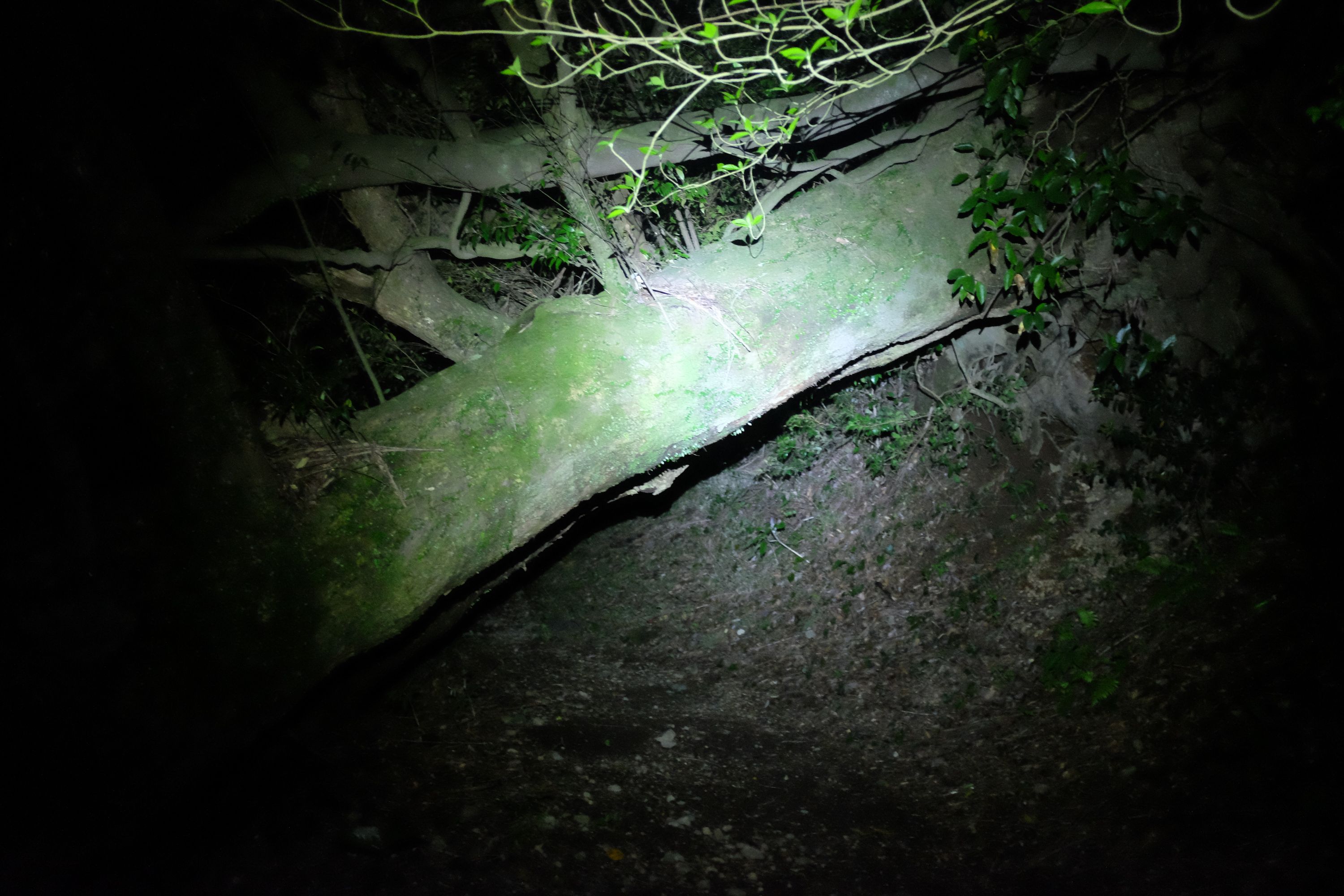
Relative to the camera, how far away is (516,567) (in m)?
3.21

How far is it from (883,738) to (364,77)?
5425 mm

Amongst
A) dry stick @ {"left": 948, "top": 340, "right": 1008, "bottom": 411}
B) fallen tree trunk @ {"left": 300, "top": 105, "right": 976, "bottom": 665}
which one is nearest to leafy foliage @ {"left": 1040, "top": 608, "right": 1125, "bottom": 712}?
dry stick @ {"left": 948, "top": 340, "right": 1008, "bottom": 411}

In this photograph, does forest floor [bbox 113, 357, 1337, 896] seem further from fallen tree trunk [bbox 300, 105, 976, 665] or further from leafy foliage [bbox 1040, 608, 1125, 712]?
fallen tree trunk [bbox 300, 105, 976, 665]

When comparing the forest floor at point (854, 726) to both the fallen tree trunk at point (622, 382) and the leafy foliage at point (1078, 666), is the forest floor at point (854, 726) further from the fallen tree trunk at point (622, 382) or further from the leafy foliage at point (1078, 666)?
the fallen tree trunk at point (622, 382)

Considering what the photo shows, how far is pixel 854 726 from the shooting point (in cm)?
360

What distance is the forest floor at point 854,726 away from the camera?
8.84 feet

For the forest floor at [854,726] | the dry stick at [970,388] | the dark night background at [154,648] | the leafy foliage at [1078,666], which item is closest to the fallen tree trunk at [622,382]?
the dark night background at [154,648]

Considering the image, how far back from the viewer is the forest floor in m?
2.70

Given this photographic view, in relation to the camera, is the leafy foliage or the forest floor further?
the leafy foliage

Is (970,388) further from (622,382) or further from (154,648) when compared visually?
(154,648)

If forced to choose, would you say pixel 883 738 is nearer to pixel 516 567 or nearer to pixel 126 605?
pixel 516 567

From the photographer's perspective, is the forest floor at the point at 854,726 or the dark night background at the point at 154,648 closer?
the dark night background at the point at 154,648

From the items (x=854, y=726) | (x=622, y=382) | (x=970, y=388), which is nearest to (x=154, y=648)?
(x=622, y=382)

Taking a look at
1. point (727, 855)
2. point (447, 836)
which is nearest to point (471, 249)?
point (447, 836)
